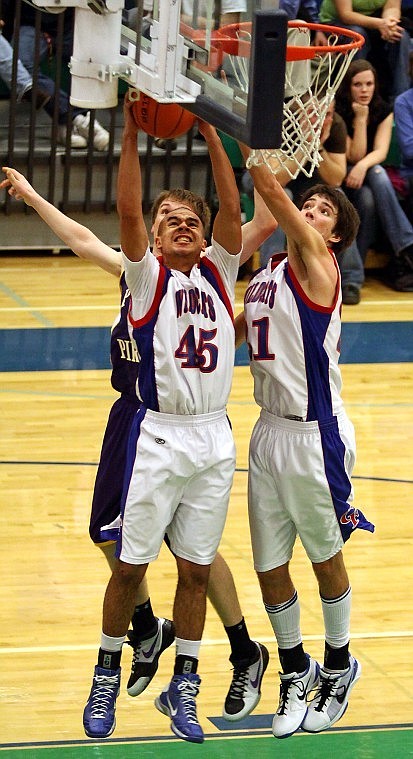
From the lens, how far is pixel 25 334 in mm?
10836

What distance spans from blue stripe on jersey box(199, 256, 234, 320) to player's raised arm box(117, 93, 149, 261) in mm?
285

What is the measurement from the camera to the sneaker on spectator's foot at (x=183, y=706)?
5.03m

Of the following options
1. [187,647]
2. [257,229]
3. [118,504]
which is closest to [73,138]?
[257,229]

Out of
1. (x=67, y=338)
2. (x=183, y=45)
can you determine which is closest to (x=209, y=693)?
(x=183, y=45)

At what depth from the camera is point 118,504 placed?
18.5 ft

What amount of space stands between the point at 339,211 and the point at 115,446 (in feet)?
4.19

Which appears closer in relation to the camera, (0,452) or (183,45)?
(183,45)

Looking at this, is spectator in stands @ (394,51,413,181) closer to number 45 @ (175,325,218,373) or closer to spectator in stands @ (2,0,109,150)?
spectator in stands @ (2,0,109,150)

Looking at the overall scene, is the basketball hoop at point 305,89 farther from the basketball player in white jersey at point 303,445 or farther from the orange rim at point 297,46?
the basketball player in white jersey at point 303,445

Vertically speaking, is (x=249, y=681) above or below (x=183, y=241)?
below

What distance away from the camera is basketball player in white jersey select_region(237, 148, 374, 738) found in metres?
5.18

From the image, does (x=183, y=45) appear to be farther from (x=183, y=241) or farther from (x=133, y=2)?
(x=183, y=241)

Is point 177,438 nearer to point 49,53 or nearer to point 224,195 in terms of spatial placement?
point 224,195

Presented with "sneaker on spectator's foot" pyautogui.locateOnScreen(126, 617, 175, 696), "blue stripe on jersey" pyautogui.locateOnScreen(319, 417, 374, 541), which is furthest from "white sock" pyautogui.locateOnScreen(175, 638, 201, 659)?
"blue stripe on jersey" pyautogui.locateOnScreen(319, 417, 374, 541)
